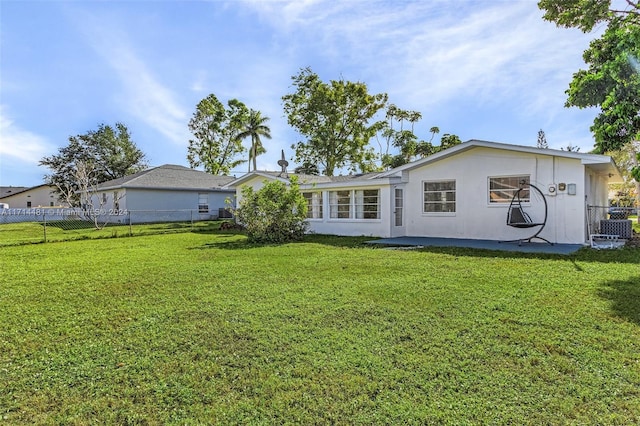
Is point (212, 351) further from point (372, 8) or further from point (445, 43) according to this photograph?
point (445, 43)

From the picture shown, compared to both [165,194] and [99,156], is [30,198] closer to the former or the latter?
[99,156]

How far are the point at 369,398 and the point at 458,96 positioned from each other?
64.3ft

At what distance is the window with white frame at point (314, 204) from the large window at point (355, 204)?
0.61 metres

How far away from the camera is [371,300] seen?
4.88 metres

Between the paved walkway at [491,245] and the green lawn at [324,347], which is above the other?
the paved walkway at [491,245]

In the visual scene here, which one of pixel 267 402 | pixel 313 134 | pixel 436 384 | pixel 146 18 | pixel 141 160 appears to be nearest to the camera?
pixel 267 402

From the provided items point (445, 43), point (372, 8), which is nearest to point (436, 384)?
point (372, 8)

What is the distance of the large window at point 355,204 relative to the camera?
13.3 meters

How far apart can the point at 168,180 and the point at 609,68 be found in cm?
2406

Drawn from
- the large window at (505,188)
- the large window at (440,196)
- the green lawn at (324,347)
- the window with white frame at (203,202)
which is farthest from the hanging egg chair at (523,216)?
the window with white frame at (203,202)

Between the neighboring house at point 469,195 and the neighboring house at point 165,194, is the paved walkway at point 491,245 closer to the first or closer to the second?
the neighboring house at point 469,195

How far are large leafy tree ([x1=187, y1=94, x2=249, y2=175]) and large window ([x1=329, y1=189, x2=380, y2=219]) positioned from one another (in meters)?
25.5

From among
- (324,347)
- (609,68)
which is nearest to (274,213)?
(324,347)

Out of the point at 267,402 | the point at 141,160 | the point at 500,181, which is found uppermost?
the point at 141,160
